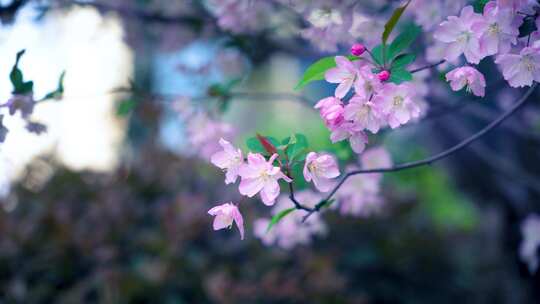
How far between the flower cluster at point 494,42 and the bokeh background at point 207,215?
65cm

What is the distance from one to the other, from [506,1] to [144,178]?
2431mm

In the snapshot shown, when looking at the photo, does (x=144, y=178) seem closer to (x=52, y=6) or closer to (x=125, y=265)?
(x=125, y=265)

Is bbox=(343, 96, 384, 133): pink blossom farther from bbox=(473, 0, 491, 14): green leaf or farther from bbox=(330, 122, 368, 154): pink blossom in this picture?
bbox=(473, 0, 491, 14): green leaf

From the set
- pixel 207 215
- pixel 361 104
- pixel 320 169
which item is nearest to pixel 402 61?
pixel 361 104

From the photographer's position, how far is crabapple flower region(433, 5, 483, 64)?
105 centimetres

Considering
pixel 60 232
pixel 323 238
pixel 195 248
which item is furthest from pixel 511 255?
pixel 60 232

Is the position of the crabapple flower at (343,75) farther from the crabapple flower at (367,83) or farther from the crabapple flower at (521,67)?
the crabapple flower at (521,67)

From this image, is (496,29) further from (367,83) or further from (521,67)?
(367,83)

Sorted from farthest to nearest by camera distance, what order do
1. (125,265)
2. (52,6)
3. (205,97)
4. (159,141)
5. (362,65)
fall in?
(159,141) → (125,265) → (52,6) → (205,97) → (362,65)

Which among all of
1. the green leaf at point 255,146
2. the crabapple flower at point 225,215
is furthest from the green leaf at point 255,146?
the crabapple flower at point 225,215

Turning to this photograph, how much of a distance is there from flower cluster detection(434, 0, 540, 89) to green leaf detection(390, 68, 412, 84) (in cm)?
8

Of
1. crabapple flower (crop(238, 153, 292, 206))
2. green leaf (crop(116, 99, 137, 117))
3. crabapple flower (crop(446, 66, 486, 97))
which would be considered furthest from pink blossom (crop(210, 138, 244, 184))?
green leaf (crop(116, 99, 137, 117))

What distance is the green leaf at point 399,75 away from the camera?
1081 mm

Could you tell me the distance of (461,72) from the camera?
1064mm
